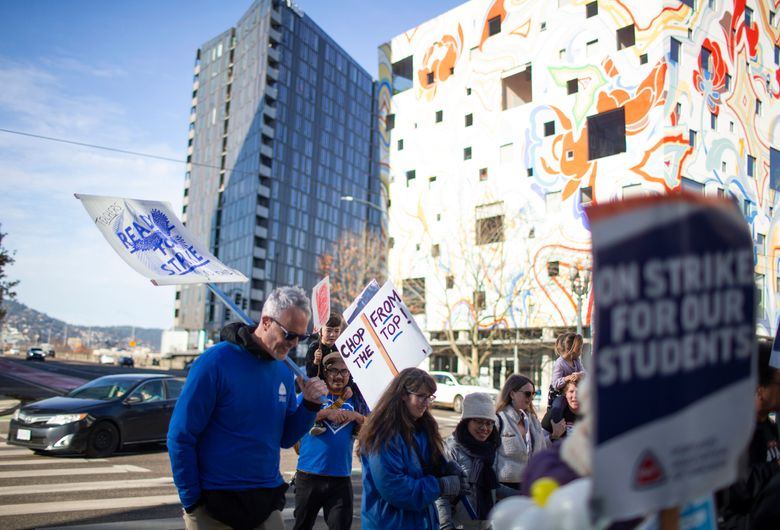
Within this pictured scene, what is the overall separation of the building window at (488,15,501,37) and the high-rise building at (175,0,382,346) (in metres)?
44.3

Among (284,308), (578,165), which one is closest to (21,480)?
(284,308)

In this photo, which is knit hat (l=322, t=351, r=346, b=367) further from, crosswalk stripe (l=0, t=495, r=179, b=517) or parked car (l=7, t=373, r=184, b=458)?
parked car (l=7, t=373, r=184, b=458)

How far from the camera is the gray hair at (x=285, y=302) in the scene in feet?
11.8

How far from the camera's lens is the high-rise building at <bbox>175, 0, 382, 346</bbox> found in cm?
7981

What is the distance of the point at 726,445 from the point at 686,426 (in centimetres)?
17

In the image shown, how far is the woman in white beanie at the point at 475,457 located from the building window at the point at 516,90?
3482cm

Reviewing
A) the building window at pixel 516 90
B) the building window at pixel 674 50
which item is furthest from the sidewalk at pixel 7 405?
the building window at pixel 674 50

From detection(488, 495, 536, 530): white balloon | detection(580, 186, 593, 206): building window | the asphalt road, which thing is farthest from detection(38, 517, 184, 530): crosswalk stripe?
detection(580, 186, 593, 206): building window

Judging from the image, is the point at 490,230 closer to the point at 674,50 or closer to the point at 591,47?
the point at 591,47

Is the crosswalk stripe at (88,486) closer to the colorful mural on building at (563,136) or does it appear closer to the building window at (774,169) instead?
the colorful mural on building at (563,136)

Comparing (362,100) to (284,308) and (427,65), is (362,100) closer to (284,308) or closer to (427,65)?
(427,65)

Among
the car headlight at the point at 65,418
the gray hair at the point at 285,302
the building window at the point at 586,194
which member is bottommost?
the car headlight at the point at 65,418

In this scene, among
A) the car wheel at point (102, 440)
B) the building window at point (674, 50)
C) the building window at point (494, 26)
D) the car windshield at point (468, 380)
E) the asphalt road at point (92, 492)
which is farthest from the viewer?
the building window at point (494, 26)

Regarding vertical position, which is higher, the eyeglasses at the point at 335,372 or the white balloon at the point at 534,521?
the eyeglasses at the point at 335,372
